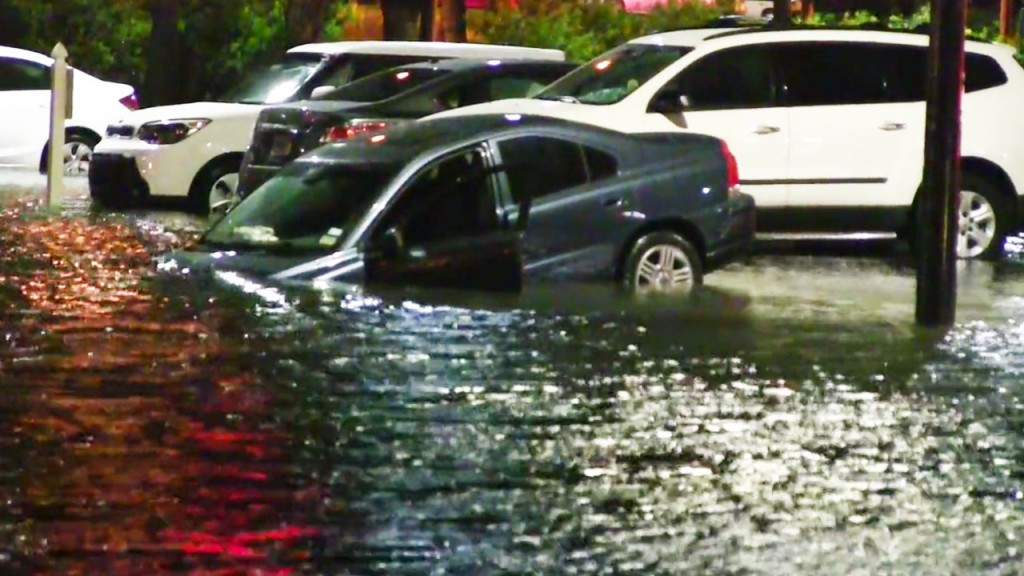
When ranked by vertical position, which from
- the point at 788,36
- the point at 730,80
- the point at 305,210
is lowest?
the point at 305,210

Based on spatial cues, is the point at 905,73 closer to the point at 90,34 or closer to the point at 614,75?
the point at 614,75

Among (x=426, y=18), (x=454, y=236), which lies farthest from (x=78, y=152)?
(x=454, y=236)

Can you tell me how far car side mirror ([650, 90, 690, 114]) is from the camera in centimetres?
1619

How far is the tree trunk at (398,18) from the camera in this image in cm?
3172

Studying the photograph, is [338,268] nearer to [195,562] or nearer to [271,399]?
[271,399]

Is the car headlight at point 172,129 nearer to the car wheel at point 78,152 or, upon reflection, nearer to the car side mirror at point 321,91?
the car side mirror at point 321,91

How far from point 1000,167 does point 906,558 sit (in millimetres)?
10446

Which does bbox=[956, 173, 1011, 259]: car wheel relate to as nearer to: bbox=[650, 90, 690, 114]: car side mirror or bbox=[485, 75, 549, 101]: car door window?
bbox=[650, 90, 690, 114]: car side mirror

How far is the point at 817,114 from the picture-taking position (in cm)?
1650

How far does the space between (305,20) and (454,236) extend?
1734cm

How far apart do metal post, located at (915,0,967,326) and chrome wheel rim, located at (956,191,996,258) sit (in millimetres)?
5157

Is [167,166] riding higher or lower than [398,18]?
lower

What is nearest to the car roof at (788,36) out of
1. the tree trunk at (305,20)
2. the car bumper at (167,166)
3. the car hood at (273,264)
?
the car bumper at (167,166)

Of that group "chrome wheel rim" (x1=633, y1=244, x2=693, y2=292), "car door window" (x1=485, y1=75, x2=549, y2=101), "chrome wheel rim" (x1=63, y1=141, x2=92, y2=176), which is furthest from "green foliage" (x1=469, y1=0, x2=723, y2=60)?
"chrome wheel rim" (x1=633, y1=244, x2=693, y2=292)
